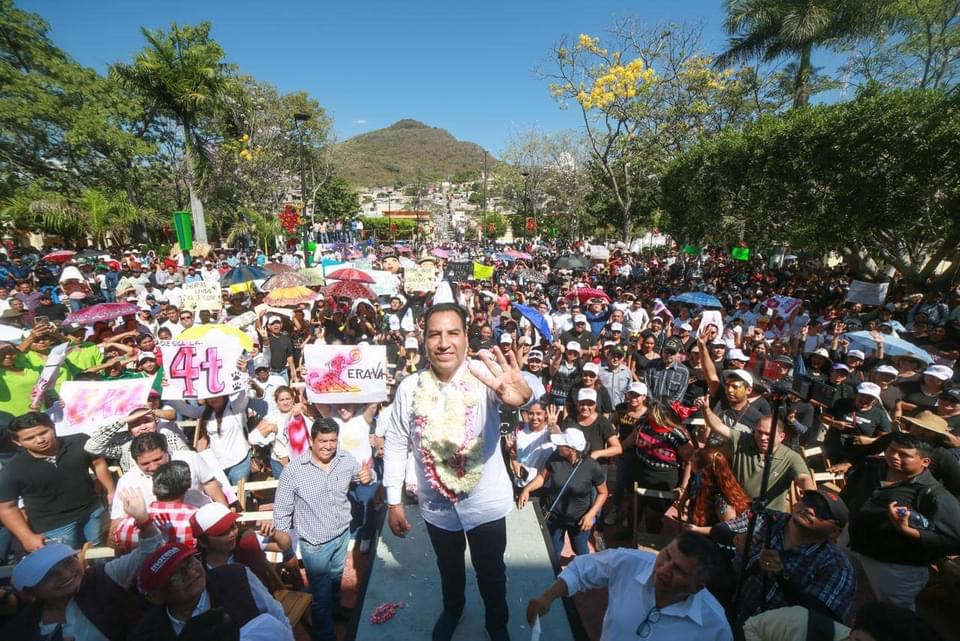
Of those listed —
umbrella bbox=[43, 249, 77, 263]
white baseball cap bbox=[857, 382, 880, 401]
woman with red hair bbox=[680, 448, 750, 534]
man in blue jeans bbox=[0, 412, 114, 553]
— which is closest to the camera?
man in blue jeans bbox=[0, 412, 114, 553]

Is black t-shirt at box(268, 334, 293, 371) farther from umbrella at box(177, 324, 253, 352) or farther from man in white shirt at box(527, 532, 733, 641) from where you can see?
man in white shirt at box(527, 532, 733, 641)

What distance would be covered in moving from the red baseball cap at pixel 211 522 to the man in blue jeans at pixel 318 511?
0.69 metres

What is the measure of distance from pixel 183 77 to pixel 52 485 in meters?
26.8

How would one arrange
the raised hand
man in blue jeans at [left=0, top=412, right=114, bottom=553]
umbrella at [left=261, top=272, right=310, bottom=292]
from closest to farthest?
the raised hand → man in blue jeans at [left=0, top=412, right=114, bottom=553] → umbrella at [left=261, top=272, right=310, bottom=292]

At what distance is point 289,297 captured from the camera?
8.29m

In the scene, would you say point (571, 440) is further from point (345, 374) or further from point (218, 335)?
point (218, 335)

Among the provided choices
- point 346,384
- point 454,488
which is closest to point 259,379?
point 346,384

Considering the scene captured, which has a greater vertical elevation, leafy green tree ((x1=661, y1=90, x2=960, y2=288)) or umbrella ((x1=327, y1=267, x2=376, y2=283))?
leafy green tree ((x1=661, y1=90, x2=960, y2=288))

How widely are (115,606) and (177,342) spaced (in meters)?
3.08

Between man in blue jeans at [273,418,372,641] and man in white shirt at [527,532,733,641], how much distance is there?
1.81 metres

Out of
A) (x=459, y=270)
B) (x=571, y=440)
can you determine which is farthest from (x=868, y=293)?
(x=459, y=270)

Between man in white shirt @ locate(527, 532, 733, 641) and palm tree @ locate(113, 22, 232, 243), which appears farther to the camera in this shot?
palm tree @ locate(113, 22, 232, 243)

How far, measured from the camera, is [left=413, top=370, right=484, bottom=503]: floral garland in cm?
220

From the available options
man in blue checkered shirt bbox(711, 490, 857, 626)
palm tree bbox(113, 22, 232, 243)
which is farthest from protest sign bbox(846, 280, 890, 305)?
palm tree bbox(113, 22, 232, 243)
